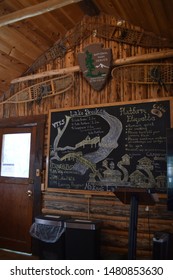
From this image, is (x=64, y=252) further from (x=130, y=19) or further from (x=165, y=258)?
(x=130, y=19)

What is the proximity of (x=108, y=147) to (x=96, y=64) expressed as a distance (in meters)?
1.21

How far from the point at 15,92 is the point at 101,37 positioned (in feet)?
5.81

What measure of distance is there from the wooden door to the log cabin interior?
16 mm

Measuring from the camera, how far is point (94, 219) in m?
3.37

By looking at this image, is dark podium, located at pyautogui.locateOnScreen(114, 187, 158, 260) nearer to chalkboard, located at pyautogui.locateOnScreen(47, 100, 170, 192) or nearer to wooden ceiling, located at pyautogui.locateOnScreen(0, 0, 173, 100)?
chalkboard, located at pyautogui.locateOnScreen(47, 100, 170, 192)

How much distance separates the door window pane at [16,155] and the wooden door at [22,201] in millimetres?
59

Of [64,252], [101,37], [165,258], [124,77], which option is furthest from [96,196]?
[101,37]

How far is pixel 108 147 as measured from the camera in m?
3.41

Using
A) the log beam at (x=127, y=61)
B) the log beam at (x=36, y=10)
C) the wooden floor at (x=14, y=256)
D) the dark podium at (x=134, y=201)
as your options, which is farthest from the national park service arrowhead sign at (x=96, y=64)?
the wooden floor at (x=14, y=256)

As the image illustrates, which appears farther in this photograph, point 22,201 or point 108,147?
point 22,201

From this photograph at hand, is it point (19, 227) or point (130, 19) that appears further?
point (19, 227)

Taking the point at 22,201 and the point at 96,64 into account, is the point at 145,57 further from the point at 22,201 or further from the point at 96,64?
the point at 22,201

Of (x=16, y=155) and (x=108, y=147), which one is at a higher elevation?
(x=108, y=147)

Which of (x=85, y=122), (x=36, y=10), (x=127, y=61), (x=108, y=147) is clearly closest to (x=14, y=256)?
(x=108, y=147)
